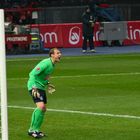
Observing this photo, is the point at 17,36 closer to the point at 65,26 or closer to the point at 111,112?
the point at 65,26

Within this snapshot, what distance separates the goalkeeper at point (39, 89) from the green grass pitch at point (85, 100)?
22 cm

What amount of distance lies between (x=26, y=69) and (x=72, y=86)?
6.47 m

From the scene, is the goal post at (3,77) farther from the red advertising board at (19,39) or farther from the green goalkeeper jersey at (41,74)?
the red advertising board at (19,39)

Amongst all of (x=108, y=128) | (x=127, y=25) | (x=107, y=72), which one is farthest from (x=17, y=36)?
(x=108, y=128)

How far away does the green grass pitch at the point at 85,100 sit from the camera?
557 inches

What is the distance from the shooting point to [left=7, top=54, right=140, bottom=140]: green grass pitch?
46.4 ft

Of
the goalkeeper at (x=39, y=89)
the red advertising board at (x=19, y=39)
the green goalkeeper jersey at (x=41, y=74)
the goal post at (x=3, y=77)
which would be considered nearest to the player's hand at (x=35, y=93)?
the goalkeeper at (x=39, y=89)

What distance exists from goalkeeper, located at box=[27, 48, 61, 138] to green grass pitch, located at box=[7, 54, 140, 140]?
0.22 meters

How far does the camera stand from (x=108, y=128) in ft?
47.4

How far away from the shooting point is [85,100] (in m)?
19.2

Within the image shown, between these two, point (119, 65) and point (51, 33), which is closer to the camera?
point (119, 65)

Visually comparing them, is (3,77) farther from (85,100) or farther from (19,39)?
(19,39)

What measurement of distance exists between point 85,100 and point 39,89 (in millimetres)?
5706

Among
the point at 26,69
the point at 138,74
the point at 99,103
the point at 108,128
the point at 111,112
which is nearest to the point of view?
the point at 108,128
